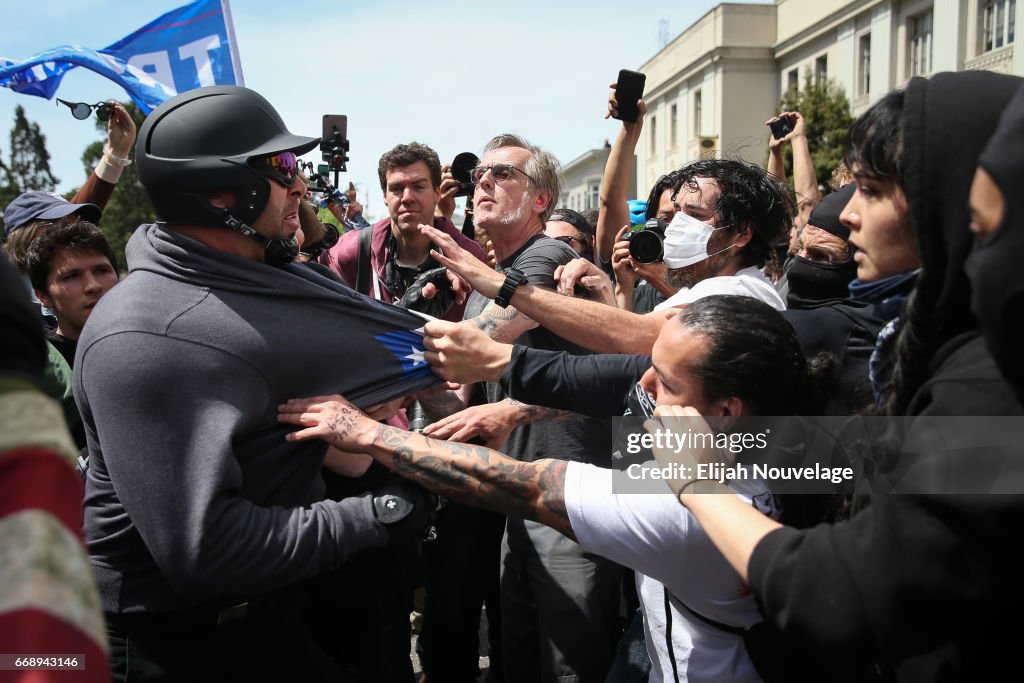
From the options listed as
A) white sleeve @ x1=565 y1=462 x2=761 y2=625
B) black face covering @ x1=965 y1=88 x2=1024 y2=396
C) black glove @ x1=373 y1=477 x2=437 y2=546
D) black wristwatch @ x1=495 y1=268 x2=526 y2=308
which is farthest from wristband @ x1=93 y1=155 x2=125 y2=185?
black face covering @ x1=965 y1=88 x2=1024 y2=396

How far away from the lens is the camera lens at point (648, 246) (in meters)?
3.31

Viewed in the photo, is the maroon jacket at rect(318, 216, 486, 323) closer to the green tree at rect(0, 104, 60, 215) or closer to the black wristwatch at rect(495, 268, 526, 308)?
the black wristwatch at rect(495, 268, 526, 308)

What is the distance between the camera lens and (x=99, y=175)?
4.92m

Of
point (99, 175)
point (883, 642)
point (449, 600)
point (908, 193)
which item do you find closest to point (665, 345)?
point (908, 193)

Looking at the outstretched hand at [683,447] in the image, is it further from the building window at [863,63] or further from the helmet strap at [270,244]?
the building window at [863,63]

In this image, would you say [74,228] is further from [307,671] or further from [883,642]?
[883,642]

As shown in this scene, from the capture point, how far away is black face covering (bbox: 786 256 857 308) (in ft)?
10.4

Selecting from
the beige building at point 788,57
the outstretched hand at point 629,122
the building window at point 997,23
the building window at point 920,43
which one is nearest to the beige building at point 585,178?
the beige building at point 788,57

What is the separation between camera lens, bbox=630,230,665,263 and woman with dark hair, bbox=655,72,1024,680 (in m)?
1.78

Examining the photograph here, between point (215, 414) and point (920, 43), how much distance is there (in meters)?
36.5

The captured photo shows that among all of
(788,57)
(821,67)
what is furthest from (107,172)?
(788,57)

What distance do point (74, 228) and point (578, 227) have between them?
3.46m

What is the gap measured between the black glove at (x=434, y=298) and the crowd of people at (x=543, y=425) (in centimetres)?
2

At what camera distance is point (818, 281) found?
126 inches
